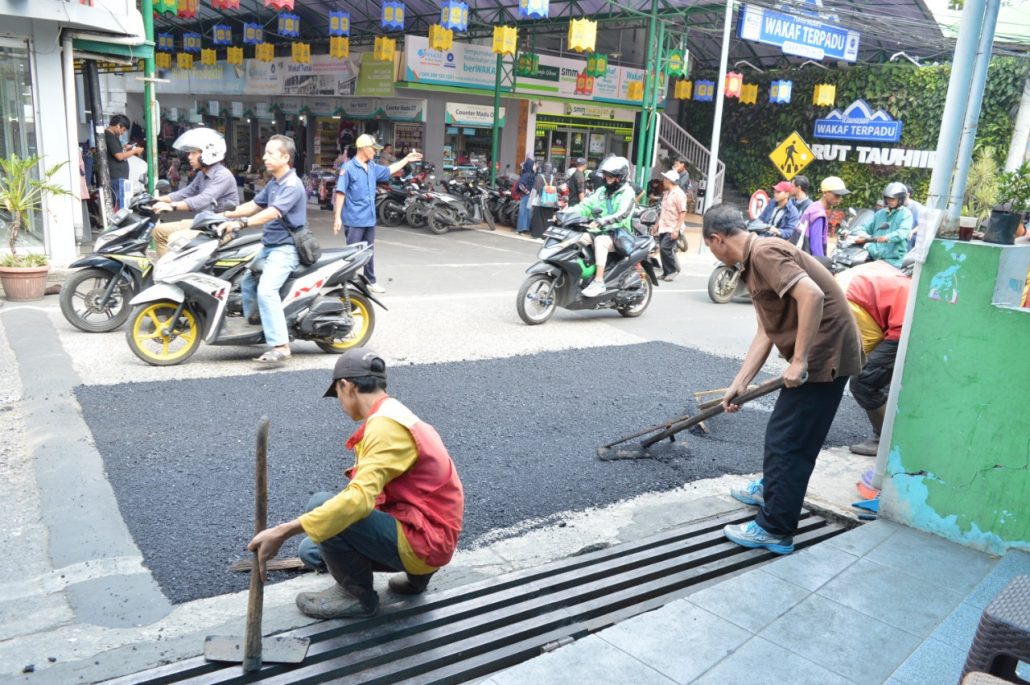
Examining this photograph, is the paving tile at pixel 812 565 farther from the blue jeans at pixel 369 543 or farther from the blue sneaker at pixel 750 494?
the blue jeans at pixel 369 543

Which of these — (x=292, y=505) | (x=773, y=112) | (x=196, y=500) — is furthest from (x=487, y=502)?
(x=773, y=112)

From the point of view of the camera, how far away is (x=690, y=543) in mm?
4156

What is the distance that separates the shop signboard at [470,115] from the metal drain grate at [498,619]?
18245 millimetres

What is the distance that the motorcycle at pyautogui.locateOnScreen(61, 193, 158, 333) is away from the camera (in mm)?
7113

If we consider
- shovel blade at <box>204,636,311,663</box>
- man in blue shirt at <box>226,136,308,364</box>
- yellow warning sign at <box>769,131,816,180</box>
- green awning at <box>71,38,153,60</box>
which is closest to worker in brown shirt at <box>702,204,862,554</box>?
shovel blade at <box>204,636,311,663</box>

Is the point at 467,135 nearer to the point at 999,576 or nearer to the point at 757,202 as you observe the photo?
the point at 757,202

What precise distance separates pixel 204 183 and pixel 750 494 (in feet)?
17.8

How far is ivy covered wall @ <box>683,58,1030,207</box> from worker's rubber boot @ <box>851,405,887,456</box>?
1575 centimetres

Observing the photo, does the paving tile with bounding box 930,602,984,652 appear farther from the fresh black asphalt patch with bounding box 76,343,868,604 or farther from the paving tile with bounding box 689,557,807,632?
the fresh black asphalt patch with bounding box 76,343,868,604

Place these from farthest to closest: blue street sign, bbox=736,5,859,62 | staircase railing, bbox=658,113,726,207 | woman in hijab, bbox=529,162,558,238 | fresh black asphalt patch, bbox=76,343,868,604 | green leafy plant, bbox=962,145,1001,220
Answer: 1. staircase railing, bbox=658,113,726,207
2. woman in hijab, bbox=529,162,558,238
3. blue street sign, bbox=736,5,859,62
4. green leafy plant, bbox=962,145,1001,220
5. fresh black asphalt patch, bbox=76,343,868,604

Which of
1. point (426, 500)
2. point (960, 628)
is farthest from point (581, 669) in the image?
point (960, 628)

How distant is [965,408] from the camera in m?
4.01

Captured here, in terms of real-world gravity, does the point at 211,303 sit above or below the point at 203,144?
below

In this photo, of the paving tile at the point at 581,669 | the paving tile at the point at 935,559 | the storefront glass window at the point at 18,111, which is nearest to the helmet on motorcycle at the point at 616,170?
the paving tile at the point at 935,559
